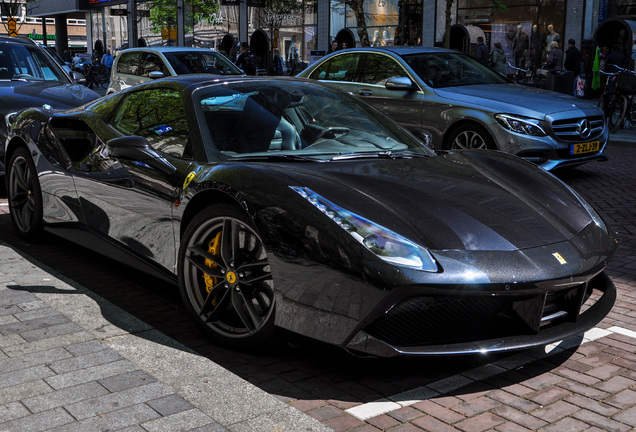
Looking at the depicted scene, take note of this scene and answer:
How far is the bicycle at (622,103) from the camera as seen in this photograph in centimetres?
1400

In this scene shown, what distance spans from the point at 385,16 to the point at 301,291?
2599 cm

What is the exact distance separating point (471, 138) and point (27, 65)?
5.22 metres

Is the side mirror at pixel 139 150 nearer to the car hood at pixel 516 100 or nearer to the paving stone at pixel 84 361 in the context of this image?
the paving stone at pixel 84 361

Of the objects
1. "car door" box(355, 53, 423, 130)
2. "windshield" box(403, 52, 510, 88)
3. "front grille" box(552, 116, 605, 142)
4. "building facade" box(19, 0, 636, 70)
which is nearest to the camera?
"front grille" box(552, 116, 605, 142)

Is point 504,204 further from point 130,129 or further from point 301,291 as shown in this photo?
point 130,129

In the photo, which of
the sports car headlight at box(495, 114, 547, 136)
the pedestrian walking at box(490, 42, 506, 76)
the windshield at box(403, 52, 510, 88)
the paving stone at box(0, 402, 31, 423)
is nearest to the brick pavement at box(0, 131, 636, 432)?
the paving stone at box(0, 402, 31, 423)

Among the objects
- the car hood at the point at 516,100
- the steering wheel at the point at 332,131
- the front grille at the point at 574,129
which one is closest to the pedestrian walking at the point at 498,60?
the car hood at the point at 516,100

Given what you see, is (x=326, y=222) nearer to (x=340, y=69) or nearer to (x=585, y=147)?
(x=585, y=147)

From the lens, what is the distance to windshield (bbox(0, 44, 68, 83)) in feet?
29.2

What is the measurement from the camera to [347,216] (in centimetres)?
318

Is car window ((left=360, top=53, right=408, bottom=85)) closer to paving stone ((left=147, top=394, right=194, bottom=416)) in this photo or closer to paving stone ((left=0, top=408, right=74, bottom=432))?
paving stone ((left=147, top=394, right=194, bottom=416))

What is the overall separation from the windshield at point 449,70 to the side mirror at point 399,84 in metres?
0.33

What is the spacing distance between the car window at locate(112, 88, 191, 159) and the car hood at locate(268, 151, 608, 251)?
79 cm

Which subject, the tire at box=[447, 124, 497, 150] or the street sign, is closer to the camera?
the tire at box=[447, 124, 497, 150]
